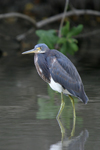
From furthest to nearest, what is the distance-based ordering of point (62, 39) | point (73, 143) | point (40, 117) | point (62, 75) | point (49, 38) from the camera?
point (49, 38) → point (62, 39) → point (62, 75) → point (40, 117) → point (73, 143)

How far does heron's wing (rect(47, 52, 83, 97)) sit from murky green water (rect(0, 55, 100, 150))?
0.32 meters

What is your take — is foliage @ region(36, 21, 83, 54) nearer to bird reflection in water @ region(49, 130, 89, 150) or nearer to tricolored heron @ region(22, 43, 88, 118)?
tricolored heron @ region(22, 43, 88, 118)

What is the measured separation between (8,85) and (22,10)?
14751 mm

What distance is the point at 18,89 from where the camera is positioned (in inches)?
287

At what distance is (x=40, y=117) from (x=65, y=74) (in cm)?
57

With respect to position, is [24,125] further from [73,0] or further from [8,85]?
[73,0]

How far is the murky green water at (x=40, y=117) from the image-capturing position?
423 cm

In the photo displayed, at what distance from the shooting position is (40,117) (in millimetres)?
5324

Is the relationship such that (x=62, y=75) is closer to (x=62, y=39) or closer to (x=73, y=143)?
(x=73, y=143)

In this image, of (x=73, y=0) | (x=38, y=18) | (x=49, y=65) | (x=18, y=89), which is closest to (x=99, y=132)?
(x=49, y=65)

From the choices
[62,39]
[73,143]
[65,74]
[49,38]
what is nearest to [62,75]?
[65,74]

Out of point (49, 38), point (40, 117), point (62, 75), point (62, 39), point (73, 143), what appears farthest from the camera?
point (49, 38)

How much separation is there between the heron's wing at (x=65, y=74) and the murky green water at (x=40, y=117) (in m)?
0.32

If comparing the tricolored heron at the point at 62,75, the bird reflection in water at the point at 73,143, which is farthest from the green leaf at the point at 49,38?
the bird reflection in water at the point at 73,143
